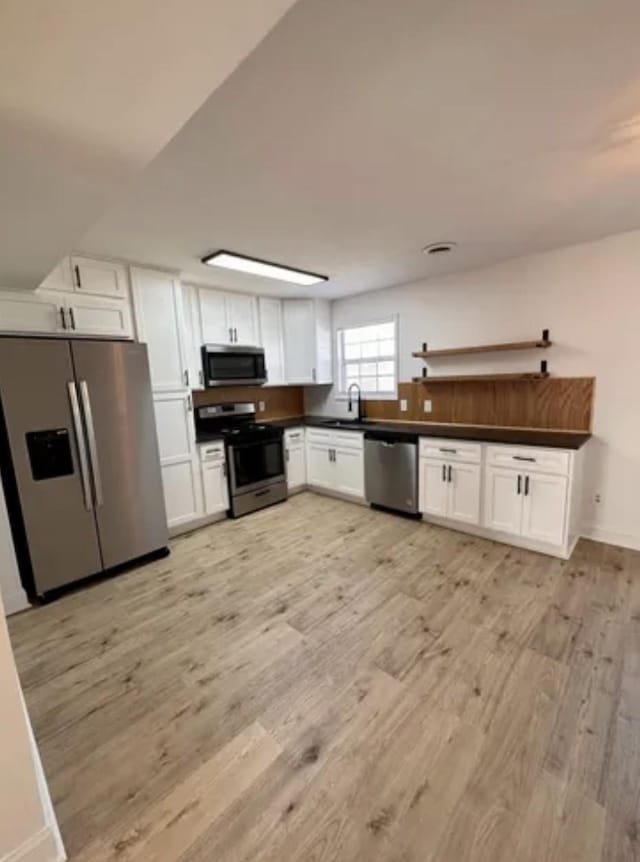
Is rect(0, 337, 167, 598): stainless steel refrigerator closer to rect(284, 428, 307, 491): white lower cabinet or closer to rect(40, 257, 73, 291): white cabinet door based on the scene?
rect(40, 257, 73, 291): white cabinet door

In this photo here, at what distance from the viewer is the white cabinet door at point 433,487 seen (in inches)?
140

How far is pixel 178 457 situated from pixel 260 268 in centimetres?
188

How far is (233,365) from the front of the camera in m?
4.19

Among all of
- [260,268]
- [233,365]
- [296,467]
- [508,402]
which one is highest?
[260,268]

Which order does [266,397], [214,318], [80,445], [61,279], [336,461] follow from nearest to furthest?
[80,445] → [61,279] → [214,318] → [336,461] → [266,397]

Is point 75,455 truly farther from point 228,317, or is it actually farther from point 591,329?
point 591,329

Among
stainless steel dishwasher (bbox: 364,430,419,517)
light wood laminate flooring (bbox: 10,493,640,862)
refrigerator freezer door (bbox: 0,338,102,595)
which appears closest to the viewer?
light wood laminate flooring (bbox: 10,493,640,862)

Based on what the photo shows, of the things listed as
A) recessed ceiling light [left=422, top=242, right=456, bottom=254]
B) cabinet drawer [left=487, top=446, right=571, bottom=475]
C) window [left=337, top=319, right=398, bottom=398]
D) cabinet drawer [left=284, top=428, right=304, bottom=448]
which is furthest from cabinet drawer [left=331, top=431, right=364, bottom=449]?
recessed ceiling light [left=422, top=242, right=456, bottom=254]

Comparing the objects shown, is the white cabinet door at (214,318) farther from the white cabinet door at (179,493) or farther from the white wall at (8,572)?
the white wall at (8,572)

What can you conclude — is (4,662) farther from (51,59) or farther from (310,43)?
(310,43)

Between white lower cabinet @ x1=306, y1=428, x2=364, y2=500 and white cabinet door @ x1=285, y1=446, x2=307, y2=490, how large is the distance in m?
0.06

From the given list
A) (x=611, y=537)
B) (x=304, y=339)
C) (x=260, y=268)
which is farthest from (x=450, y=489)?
(x=260, y=268)

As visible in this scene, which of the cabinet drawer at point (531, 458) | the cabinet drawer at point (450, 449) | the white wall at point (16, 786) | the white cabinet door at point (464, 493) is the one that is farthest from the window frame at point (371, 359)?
the white wall at point (16, 786)

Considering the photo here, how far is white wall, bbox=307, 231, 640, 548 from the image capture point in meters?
3.02
